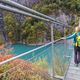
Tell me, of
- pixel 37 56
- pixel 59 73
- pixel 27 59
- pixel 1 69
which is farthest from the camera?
pixel 59 73

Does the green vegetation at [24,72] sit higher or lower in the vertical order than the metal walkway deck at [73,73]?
higher

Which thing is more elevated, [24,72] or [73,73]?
[24,72]

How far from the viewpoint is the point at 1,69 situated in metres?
2.82

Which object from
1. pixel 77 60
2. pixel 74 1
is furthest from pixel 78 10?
pixel 77 60

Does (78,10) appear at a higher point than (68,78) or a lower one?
higher

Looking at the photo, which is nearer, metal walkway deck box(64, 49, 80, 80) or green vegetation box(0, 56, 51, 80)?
green vegetation box(0, 56, 51, 80)

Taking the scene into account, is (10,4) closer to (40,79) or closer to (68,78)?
(40,79)

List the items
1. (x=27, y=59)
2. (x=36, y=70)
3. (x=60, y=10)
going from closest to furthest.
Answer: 1. (x=27, y=59)
2. (x=36, y=70)
3. (x=60, y=10)

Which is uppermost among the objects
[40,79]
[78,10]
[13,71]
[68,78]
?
[78,10]

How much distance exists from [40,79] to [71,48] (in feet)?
14.3

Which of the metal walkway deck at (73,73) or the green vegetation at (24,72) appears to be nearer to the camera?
the green vegetation at (24,72)

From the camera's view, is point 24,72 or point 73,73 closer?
point 24,72

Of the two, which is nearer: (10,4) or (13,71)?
(10,4)

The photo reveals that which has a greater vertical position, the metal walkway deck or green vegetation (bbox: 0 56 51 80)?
green vegetation (bbox: 0 56 51 80)
